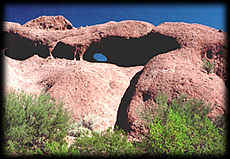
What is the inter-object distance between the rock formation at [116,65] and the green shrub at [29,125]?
2439mm

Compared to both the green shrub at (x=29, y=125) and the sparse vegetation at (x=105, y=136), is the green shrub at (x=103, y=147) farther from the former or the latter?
the green shrub at (x=29, y=125)

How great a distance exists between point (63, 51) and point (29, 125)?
8840 millimetres

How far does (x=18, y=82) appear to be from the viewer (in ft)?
35.4

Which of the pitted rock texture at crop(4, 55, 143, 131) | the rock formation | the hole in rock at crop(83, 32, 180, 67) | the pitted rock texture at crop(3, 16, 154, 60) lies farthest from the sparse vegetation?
the pitted rock texture at crop(3, 16, 154, 60)

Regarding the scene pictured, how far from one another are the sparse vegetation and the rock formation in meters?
1.79

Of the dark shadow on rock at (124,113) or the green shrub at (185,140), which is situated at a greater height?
the green shrub at (185,140)

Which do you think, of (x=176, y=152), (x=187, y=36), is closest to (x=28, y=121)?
(x=176, y=152)

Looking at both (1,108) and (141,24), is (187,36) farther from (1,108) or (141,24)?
(1,108)

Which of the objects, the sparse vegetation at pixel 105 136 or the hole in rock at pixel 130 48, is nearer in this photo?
the sparse vegetation at pixel 105 136

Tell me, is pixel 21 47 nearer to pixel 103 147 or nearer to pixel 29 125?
pixel 29 125

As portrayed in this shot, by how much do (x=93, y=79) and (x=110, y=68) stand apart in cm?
242

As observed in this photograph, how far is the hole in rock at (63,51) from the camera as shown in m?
12.7

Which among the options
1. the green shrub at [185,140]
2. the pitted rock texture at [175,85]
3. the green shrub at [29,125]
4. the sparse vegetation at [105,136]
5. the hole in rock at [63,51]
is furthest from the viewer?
the hole in rock at [63,51]

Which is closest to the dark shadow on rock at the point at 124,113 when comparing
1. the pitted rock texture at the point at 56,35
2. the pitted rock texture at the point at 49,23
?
the pitted rock texture at the point at 56,35
